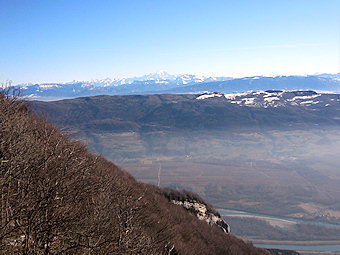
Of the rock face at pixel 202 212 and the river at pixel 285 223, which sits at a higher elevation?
the rock face at pixel 202 212

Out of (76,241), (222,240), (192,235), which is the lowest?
(222,240)

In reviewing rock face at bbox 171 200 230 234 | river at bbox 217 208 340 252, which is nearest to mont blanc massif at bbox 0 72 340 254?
rock face at bbox 171 200 230 234

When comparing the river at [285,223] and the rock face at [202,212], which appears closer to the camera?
the rock face at [202,212]

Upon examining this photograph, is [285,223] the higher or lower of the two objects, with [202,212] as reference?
lower

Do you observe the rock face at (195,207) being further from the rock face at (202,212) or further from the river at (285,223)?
the river at (285,223)

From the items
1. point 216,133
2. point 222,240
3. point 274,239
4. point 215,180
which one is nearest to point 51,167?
point 222,240

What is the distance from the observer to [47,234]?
21.3 feet

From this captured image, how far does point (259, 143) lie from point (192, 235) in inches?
6073

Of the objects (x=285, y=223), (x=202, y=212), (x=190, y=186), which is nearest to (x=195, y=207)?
(x=202, y=212)

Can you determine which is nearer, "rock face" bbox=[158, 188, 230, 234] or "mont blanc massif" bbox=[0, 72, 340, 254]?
"mont blanc massif" bbox=[0, 72, 340, 254]

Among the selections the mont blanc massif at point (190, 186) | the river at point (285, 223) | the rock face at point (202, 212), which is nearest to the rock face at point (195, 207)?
the rock face at point (202, 212)

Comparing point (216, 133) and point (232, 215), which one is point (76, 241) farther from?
point (216, 133)

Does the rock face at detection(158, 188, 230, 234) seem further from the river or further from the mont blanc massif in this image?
the river

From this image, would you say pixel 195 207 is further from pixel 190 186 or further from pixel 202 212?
pixel 190 186
